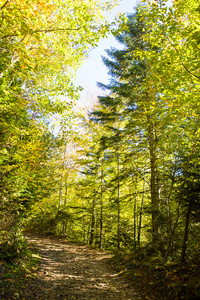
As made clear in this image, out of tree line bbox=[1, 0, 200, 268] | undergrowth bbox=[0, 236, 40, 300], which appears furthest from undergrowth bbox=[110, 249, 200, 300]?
undergrowth bbox=[0, 236, 40, 300]

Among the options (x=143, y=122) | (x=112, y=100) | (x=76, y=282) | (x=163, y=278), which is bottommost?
(x=76, y=282)

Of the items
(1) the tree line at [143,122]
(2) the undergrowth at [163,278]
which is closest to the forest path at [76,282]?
(2) the undergrowth at [163,278]

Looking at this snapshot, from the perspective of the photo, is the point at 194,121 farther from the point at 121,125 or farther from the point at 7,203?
the point at 121,125

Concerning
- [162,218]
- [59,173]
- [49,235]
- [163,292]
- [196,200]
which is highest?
[59,173]

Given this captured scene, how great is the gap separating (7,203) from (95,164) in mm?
8365

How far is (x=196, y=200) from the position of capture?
4816 mm

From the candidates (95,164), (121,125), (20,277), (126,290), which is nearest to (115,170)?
(95,164)

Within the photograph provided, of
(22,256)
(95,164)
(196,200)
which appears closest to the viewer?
(196,200)

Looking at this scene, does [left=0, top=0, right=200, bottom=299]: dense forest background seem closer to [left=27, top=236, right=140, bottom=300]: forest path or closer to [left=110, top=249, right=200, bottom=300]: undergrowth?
[left=110, top=249, right=200, bottom=300]: undergrowth

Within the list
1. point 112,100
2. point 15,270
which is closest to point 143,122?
point 112,100

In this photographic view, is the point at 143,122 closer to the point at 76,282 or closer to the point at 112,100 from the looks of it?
the point at 112,100

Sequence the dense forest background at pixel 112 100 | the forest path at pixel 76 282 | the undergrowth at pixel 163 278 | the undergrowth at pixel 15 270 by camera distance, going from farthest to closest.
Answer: the forest path at pixel 76 282 < the undergrowth at pixel 163 278 < the undergrowth at pixel 15 270 < the dense forest background at pixel 112 100

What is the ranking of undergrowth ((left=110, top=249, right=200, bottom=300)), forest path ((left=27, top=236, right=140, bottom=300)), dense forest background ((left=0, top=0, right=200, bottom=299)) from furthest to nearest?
forest path ((left=27, top=236, right=140, bottom=300)) < undergrowth ((left=110, top=249, right=200, bottom=300)) < dense forest background ((left=0, top=0, right=200, bottom=299))

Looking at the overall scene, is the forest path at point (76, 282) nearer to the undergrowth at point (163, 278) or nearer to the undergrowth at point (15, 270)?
the undergrowth at point (15, 270)
